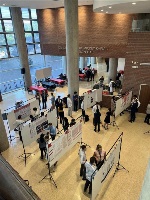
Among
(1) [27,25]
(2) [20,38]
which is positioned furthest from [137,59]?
(1) [27,25]

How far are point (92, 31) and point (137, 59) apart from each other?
5.57m

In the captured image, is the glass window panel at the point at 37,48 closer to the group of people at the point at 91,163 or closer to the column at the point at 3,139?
the column at the point at 3,139

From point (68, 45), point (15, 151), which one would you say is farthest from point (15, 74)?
point (15, 151)

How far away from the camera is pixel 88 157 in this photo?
23.9 ft

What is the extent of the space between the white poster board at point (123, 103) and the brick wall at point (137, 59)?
2.97 ft

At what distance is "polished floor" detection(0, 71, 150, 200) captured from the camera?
5.71 metres

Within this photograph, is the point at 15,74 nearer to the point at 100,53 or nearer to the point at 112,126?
the point at 100,53

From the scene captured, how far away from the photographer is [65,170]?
6613 mm

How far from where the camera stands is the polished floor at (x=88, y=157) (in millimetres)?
5707

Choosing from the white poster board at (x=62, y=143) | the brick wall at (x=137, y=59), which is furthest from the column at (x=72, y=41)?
the white poster board at (x=62, y=143)

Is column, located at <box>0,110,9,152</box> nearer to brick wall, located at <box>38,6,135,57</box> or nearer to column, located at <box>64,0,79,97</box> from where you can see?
column, located at <box>64,0,79,97</box>

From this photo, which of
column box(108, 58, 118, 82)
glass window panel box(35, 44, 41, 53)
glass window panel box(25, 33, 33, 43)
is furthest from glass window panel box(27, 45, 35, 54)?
column box(108, 58, 118, 82)

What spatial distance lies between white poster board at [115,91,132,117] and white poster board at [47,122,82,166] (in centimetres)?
323

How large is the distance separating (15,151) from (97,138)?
4.04 m
